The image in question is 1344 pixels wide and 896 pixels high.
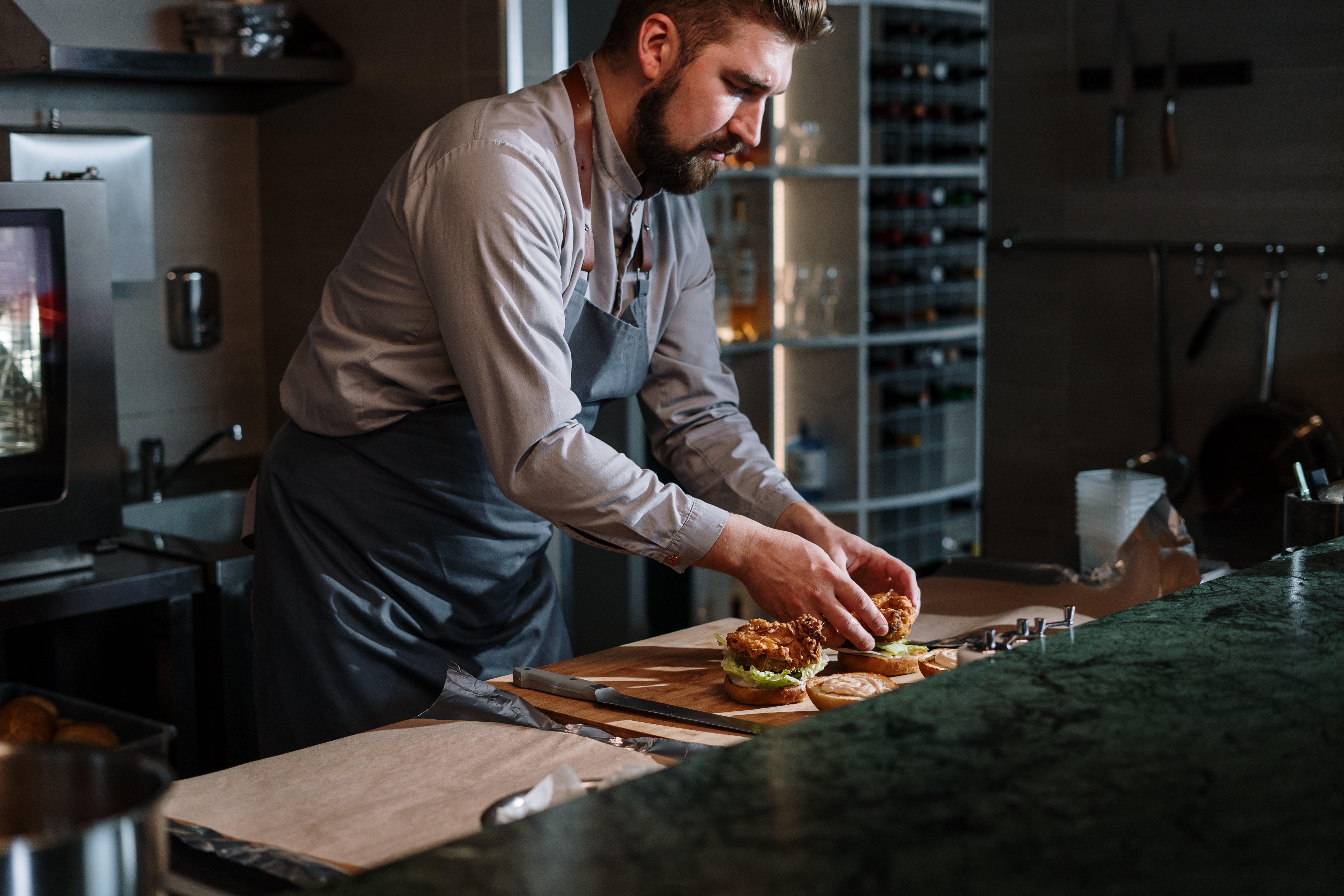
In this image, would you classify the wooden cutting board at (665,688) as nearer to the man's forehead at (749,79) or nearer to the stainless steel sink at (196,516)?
the man's forehead at (749,79)

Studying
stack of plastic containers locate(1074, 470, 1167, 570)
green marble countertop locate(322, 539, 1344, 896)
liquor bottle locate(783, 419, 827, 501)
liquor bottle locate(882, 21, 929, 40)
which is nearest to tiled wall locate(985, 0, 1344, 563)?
stack of plastic containers locate(1074, 470, 1167, 570)

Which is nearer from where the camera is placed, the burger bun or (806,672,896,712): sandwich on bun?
(806,672,896,712): sandwich on bun

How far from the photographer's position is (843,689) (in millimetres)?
1331

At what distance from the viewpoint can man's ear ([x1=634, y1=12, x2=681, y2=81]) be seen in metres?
1.56

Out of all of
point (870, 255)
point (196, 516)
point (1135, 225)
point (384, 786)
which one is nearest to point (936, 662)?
point (384, 786)

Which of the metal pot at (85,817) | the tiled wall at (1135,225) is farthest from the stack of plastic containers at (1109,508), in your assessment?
the metal pot at (85,817)

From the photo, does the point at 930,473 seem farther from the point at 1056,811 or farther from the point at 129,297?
the point at 1056,811

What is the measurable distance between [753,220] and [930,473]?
102 cm

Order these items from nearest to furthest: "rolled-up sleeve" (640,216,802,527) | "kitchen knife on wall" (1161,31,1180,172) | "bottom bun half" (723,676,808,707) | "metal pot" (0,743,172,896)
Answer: "metal pot" (0,743,172,896) < "bottom bun half" (723,676,808,707) < "rolled-up sleeve" (640,216,802,527) < "kitchen knife on wall" (1161,31,1180,172)

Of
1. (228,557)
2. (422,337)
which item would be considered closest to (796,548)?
(422,337)

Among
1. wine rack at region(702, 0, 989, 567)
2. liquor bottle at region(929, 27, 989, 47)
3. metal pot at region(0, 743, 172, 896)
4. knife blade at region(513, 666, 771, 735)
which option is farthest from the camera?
liquor bottle at region(929, 27, 989, 47)

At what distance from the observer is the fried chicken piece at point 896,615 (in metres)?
1.46

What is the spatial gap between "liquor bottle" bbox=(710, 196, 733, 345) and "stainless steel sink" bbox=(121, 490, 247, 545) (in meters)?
1.33

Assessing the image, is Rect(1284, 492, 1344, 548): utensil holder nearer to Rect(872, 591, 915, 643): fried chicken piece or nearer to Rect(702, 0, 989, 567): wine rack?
Rect(872, 591, 915, 643): fried chicken piece
